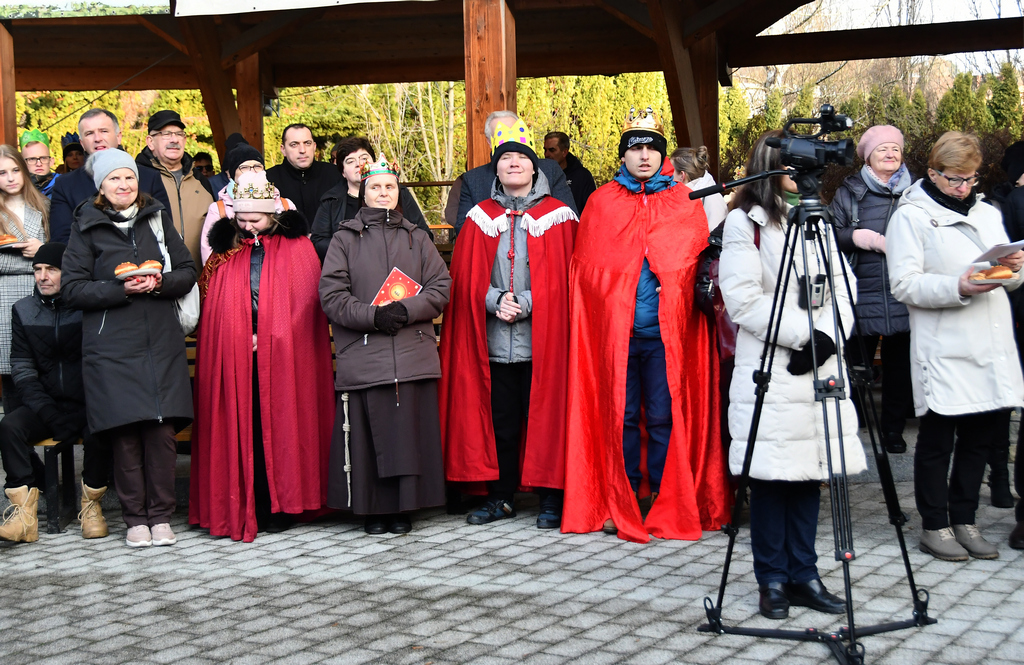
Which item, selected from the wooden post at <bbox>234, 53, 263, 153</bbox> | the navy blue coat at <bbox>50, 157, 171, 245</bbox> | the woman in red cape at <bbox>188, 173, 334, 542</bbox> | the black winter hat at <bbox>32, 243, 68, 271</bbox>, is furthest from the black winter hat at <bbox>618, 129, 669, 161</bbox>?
the wooden post at <bbox>234, 53, 263, 153</bbox>

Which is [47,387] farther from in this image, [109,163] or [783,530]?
[783,530]

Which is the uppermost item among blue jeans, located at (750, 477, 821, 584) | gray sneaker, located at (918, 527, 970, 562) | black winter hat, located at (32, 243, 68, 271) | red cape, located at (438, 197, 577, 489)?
black winter hat, located at (32, 243, 68, 271)

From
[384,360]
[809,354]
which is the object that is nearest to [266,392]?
[384,360]

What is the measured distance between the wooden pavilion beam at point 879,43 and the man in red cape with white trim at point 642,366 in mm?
6891

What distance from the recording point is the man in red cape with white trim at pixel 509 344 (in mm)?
5660

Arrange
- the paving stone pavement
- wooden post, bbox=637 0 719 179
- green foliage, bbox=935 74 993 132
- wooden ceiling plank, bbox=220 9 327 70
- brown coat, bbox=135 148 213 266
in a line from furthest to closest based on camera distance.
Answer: green foliage, bbox=935 74 993 132
wooden ceiling plank, bbox=220 9 327 70
wooden post, bbox=637 0 719 179
brown coat, bbox=135 148 213 266
the paving stone pavement

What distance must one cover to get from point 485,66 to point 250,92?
5.41 m

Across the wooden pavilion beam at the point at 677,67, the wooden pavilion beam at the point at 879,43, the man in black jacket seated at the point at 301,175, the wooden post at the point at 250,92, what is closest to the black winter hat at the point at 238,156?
the man in black jacket seated at the point at 301,175

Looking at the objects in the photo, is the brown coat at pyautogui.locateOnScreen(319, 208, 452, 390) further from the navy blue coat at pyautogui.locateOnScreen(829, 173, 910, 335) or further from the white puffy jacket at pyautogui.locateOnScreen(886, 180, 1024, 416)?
the navy blue coat at pyautogui.locateOnScreen(829, 173, 910, 335)

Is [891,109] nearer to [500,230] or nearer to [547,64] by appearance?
[547,64]

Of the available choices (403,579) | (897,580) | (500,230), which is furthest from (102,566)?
(897,580)

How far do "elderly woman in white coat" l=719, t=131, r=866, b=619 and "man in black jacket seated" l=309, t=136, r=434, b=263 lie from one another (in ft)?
7.50

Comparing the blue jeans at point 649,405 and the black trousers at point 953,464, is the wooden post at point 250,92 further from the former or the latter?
the black trousers at point 953,464

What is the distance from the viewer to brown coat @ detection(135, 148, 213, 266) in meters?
6.50
